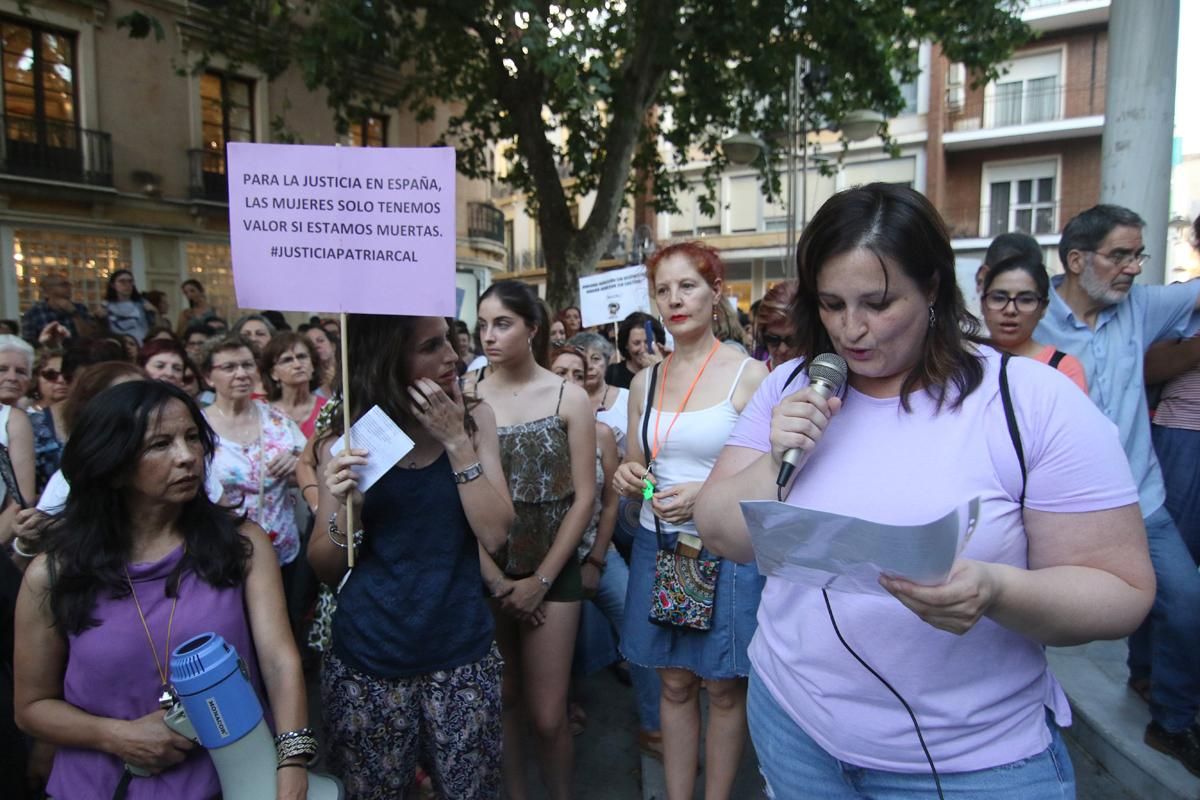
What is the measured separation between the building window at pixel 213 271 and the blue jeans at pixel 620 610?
15.8 meters

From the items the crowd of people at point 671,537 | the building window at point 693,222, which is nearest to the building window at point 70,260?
the crowd of people at point 671,537

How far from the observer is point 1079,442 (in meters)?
1.26

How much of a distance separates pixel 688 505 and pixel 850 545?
132cm

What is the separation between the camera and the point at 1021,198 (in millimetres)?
22656

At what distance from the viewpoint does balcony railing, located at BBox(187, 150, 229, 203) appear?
16.3m

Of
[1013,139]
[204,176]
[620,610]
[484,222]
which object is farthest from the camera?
[484,222]

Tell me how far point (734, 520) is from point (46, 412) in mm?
3929

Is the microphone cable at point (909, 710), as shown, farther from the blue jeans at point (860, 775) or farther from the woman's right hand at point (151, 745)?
the woman's right hand at point (151, 745)

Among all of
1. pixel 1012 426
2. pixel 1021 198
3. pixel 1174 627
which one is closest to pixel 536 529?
pixel 1012 426

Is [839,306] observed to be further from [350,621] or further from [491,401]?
[491,401]

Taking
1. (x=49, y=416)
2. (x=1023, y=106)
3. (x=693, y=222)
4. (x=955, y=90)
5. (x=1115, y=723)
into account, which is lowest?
(x=1115, y=723)

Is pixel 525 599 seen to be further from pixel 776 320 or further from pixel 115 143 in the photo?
pixel 115 143

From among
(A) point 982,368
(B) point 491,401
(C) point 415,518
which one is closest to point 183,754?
(C) point 415,518

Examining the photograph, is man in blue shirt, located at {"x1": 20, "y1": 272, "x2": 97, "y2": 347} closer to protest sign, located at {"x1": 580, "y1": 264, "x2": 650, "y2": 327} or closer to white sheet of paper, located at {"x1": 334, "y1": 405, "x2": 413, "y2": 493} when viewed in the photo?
protest sign, located at {"x1": 580, "y1": 264, "x2": 650, "y2": 327}
